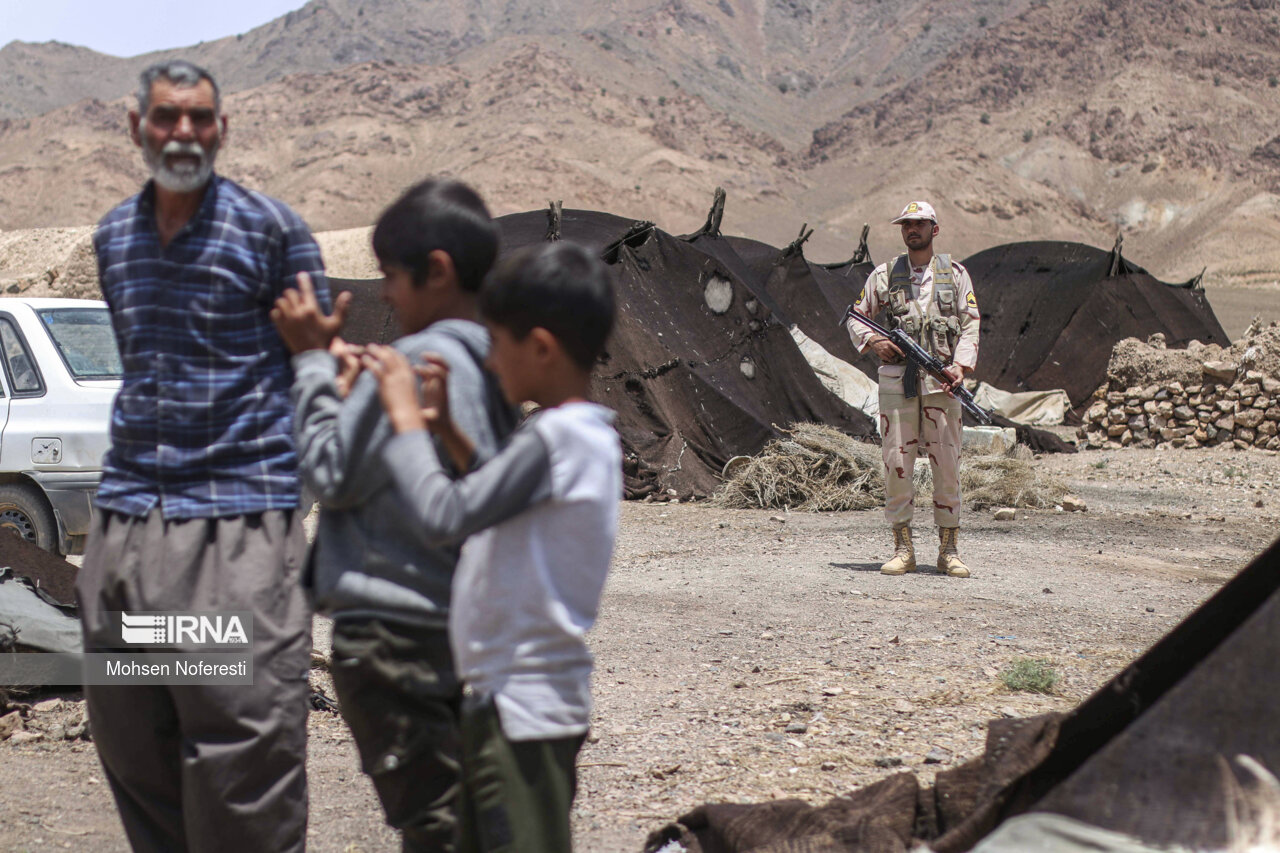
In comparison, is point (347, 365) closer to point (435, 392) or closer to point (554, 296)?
point (435, 392)

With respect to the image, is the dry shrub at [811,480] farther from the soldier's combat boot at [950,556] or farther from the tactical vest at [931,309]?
the tactical vest at [931,309]

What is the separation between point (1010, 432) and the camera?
448 inches

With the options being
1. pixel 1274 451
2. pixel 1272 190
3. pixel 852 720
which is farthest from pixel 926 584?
pixel 1272 190

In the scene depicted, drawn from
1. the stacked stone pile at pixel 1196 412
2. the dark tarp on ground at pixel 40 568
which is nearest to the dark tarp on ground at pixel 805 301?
the stacked stone pile at pixel 1196 412

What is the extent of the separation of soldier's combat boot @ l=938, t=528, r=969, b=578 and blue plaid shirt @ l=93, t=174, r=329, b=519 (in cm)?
461

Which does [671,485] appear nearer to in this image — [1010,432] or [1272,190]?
[1010,432]

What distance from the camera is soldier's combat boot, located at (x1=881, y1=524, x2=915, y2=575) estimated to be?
6094mm

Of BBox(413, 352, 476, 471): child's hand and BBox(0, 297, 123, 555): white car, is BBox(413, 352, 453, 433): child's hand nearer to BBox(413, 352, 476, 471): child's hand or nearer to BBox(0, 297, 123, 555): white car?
BBox(413, 352, 476, 471): child's hand

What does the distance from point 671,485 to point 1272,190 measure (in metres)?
51.5

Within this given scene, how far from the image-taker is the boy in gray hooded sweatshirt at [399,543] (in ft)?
5.75

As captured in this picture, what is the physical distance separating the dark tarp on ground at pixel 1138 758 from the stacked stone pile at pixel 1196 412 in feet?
38.3

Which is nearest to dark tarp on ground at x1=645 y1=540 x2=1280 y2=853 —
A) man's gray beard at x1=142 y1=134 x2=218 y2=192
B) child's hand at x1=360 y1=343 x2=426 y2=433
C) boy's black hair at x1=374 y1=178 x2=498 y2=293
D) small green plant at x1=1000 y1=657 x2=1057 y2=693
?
child's hand at x1=360 y1=343 x2=426 y2=433

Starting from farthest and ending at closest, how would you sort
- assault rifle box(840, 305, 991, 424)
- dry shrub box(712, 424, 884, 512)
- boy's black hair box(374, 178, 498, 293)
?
dry shrub box(712, 424, 884, 512)
assault rifle box(840, 305, 991, 424)
boy's black hair box(374, 178, 498, 293)

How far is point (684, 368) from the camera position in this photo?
9977 millimetres
